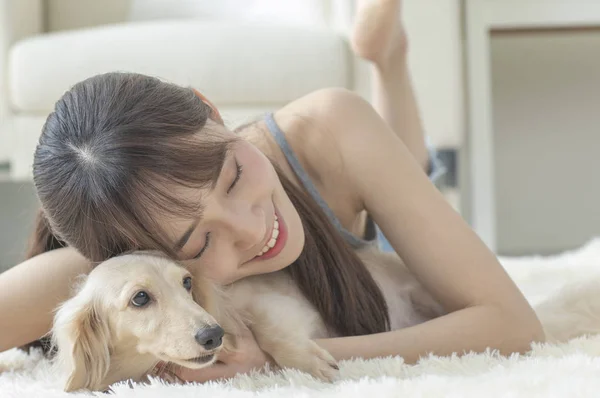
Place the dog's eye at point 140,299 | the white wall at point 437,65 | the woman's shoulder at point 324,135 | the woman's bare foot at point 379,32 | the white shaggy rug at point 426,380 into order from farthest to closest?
the white wall at point 437,65 → the woman's bare foot at point 379,32 → the woman's shoulder at point 324,135 → the dog's eye at point 140,299 → the white shaggy rug at point 426,380

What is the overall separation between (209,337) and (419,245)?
1.37 ft

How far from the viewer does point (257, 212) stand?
1.00 meters

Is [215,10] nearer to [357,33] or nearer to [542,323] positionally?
[357,33]

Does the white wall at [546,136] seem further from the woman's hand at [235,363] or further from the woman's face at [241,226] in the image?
the woman's hand at [235,363]

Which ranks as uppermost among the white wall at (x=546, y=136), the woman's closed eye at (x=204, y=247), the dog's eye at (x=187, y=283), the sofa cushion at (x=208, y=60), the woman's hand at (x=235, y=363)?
the sofa cushion at (x=208, y=60)

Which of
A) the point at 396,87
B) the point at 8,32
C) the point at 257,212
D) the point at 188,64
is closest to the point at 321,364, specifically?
the point at 257,212

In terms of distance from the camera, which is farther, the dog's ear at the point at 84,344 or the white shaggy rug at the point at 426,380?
the dog's ear at the point at 84,344

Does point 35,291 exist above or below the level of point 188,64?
below

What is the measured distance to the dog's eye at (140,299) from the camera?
0.89m

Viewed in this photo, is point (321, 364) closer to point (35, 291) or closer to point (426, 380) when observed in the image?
point (426, 380)

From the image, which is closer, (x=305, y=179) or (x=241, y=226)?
(x=241, y=226)

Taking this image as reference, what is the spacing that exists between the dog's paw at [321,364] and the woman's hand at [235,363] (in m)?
0.07

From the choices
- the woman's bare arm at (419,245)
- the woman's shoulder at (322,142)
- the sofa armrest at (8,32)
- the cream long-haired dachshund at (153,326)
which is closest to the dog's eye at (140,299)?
the cream long-haired dachshund at (153,326)

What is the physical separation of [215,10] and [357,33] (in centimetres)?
118
